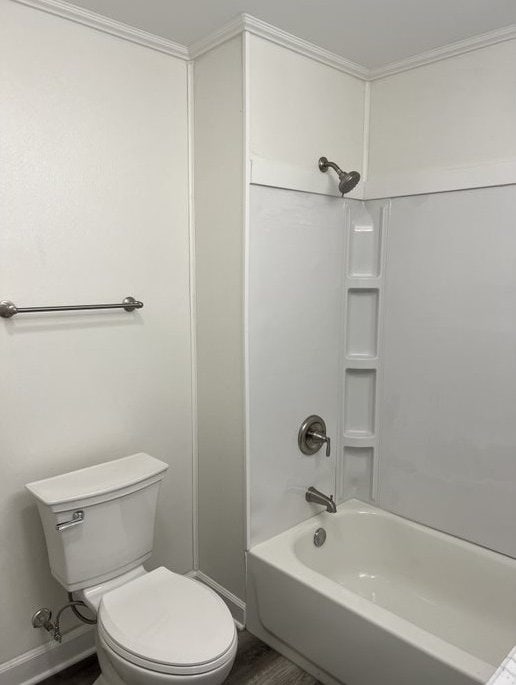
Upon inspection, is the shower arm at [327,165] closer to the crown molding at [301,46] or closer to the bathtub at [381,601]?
the crown molding at [301,46]

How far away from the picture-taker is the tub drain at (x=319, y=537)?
2299mm

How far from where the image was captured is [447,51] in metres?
2.04

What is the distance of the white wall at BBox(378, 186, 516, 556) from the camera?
2.03m

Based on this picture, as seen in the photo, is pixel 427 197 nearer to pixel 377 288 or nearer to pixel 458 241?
pixel 458 241

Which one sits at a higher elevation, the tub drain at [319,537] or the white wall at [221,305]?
the white wall at [221,305]

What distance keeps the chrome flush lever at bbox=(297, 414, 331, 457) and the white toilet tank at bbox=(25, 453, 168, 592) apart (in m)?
0.62

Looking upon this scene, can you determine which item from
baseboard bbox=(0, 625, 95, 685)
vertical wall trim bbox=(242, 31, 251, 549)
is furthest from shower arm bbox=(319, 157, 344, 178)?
baseboard bbox=(0, 625, 95, 685)

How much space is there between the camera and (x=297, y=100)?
81.6 inches

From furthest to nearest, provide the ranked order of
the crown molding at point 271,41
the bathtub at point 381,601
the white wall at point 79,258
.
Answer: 1. the crown molding at point 271,41
2. the white wall at point 79,258
3. the bathtub at point 381,601

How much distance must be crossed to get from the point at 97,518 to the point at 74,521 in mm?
78

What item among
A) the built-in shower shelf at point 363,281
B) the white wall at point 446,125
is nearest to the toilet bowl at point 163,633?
the built-in shower shelf at point 363,281

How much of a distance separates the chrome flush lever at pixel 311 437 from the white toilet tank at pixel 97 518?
2.04 feet

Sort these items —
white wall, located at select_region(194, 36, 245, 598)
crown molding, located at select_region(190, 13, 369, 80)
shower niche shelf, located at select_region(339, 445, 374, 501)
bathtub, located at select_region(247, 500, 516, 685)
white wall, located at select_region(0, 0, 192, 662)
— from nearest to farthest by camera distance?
bathtub, located at select_region(247, 500, 516, 685), white wall, located at select_region(0, 0, 192, 662), crown molding, located at select_region(190, 13, 369, 80), white wall, located at select_region(194, 36, 245, 598), shower niche shelf, located at select_region(339, 445, 374, 501)

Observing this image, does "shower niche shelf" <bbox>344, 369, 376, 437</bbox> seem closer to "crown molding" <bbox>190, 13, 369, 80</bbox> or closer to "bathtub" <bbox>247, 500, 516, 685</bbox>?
"bathtub" <bbox>247, 500, 516, 685</bbox>
